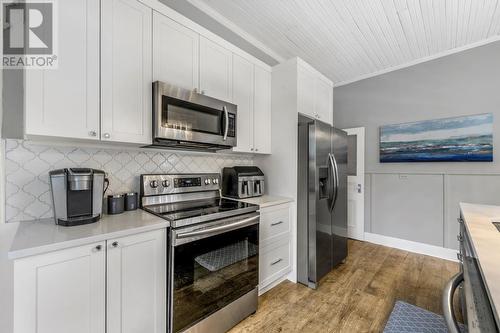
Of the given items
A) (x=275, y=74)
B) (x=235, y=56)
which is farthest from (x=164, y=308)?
(x=275, y=74)

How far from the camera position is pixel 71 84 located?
132 cm

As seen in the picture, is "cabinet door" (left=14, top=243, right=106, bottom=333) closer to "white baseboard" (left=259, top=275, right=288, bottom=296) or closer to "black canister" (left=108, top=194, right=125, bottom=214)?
"black canister" (left=108, top=194, right=125, bottom=214)

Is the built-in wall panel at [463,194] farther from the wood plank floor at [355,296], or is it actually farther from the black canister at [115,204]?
the black canister at [115,204]

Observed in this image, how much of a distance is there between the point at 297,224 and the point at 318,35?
2.29 metres

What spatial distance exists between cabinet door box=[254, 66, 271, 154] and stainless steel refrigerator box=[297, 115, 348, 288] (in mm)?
403

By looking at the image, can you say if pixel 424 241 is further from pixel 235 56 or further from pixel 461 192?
pixel 235 56

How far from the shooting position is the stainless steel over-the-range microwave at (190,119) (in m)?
1.65

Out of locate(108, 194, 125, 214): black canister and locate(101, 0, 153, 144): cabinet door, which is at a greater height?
locate(101, 0, 153, 144): cabinet door

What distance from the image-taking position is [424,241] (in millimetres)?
3219

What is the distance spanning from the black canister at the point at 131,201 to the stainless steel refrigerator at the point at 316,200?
1.61 meters

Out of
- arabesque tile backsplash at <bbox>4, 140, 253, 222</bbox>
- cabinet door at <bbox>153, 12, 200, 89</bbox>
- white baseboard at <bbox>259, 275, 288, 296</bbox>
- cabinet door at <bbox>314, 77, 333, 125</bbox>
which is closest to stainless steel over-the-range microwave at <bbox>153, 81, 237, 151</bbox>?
cabinet door at <bbox>153, 12, 200, 89</bbox>

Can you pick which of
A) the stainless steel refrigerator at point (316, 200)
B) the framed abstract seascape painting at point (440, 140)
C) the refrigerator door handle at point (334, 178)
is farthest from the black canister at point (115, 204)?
the framed abstract seascape painting at point (440, 140)

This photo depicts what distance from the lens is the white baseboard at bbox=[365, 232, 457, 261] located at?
3.04 m

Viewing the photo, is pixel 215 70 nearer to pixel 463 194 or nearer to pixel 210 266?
pixel 210 266
